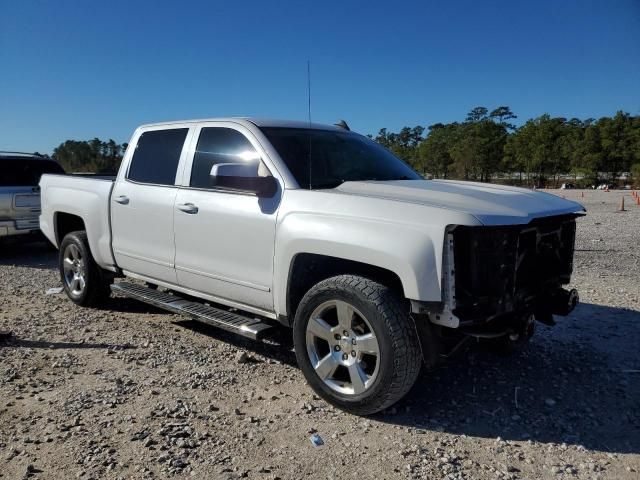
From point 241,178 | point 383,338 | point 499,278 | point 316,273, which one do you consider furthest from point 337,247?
point 499,278

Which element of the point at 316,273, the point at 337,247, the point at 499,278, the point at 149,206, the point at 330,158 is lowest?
the point at 316,273

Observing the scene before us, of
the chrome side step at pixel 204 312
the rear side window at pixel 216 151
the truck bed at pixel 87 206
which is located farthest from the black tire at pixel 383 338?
the truck bed at pixel 87 206

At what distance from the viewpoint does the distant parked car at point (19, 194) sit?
891 cm

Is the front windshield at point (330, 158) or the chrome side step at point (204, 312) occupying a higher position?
the front windshield at point (330, 158)

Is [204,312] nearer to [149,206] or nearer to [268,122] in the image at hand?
[149,206]

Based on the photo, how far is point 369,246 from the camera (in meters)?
3.20

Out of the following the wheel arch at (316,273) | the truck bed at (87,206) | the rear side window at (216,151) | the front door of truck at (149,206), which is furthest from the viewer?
the truck bed at (87,206)

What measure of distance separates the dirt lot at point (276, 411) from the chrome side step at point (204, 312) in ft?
1.27

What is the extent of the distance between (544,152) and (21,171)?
54.3 meters

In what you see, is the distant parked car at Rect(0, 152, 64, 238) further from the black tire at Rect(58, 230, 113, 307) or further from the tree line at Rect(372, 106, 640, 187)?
the tree line at Rect(372, 106, 640, 187)

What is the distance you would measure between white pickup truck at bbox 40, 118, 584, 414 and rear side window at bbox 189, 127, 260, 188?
1 centimetres

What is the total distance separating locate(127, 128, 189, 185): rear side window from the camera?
4.75 metres

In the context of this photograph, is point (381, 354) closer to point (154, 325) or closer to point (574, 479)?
point (574, 479)

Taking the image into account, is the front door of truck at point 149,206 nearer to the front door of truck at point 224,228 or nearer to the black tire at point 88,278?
the front door of truck at point 224,228
